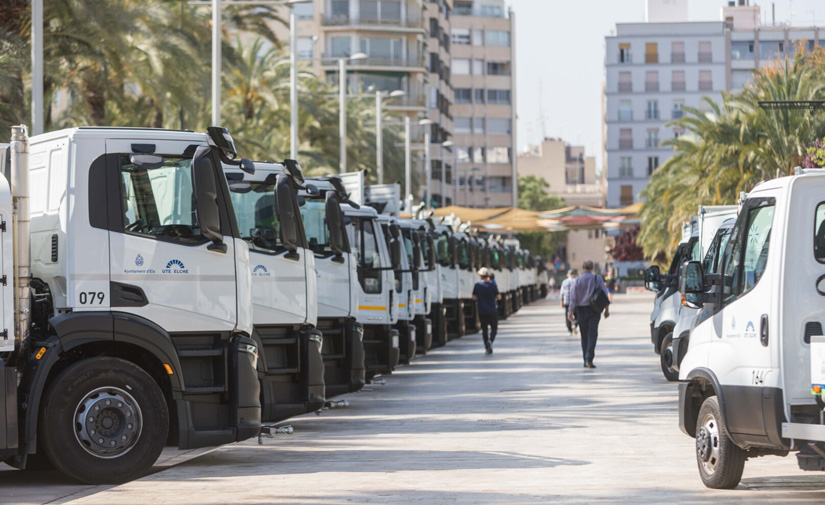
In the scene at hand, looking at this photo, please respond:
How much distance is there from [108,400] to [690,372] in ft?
14.3

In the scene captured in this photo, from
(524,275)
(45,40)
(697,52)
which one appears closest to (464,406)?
(45,40)

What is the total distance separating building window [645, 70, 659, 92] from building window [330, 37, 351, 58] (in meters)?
38.7

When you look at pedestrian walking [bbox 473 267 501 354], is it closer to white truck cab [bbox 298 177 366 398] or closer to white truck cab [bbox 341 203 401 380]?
white truck cab [bbox 341 203 401 380]

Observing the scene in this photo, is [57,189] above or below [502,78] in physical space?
below

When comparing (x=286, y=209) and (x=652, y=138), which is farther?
(x=652, y=138)

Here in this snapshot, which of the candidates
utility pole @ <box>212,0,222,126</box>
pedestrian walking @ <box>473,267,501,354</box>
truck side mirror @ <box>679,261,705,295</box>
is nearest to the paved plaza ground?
truck side mirror @ <box>679,261,705,295</box>

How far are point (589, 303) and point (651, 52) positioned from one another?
104594 mm

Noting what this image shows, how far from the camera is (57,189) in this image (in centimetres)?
1196

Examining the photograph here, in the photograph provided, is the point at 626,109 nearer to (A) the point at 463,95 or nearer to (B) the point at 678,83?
(B) the point at 678,83

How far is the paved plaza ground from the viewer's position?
10633 millimetres

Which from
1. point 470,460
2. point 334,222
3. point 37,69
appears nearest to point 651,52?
point 37,69

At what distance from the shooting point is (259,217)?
1581 centimetres

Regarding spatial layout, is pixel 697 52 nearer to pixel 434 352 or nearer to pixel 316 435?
pixel 434 352

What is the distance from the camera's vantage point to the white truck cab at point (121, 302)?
11211 millimetres
